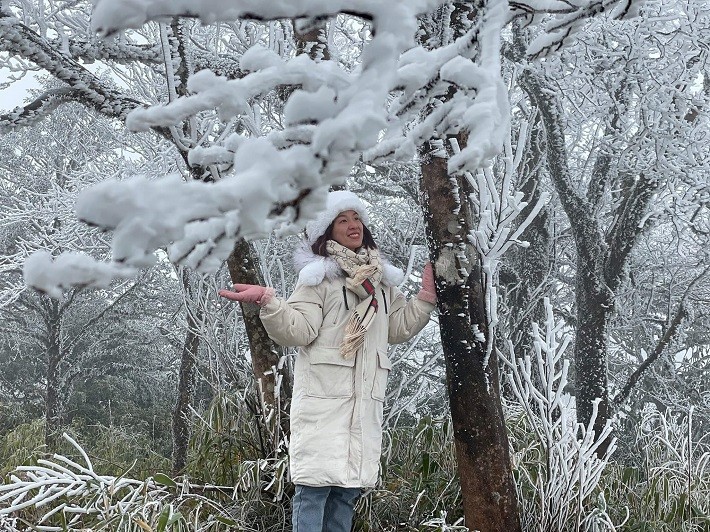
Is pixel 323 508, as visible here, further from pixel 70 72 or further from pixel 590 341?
pixel 590 341

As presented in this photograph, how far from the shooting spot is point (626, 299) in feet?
22.5

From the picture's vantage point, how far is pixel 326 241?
288 centimetres

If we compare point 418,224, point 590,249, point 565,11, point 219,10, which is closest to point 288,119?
point 219,10

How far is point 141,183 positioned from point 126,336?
11.7 metres

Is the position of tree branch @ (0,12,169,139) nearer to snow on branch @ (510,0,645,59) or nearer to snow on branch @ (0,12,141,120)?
snow on branch @ (0,12,141,120)

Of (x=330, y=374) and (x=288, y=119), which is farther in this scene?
(x=330, y=374)

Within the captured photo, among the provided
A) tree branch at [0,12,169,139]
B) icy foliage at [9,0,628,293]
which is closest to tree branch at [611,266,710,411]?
tree branch at [0,12,169,139]

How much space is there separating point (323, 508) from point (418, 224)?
7.32 feet

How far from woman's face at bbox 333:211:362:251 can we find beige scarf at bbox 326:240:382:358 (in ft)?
0.12

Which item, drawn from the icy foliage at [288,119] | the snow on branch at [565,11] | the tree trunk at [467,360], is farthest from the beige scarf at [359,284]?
the icy foliage at [288,119]

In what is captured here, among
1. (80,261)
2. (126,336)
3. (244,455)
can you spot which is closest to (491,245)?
(244,455)

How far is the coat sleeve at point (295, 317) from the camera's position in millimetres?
2578

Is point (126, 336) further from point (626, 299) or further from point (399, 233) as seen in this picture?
point (626, 299)

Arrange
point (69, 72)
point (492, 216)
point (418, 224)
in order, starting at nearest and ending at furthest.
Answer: point (492, 216), point (69, 72), point (418, 224)
